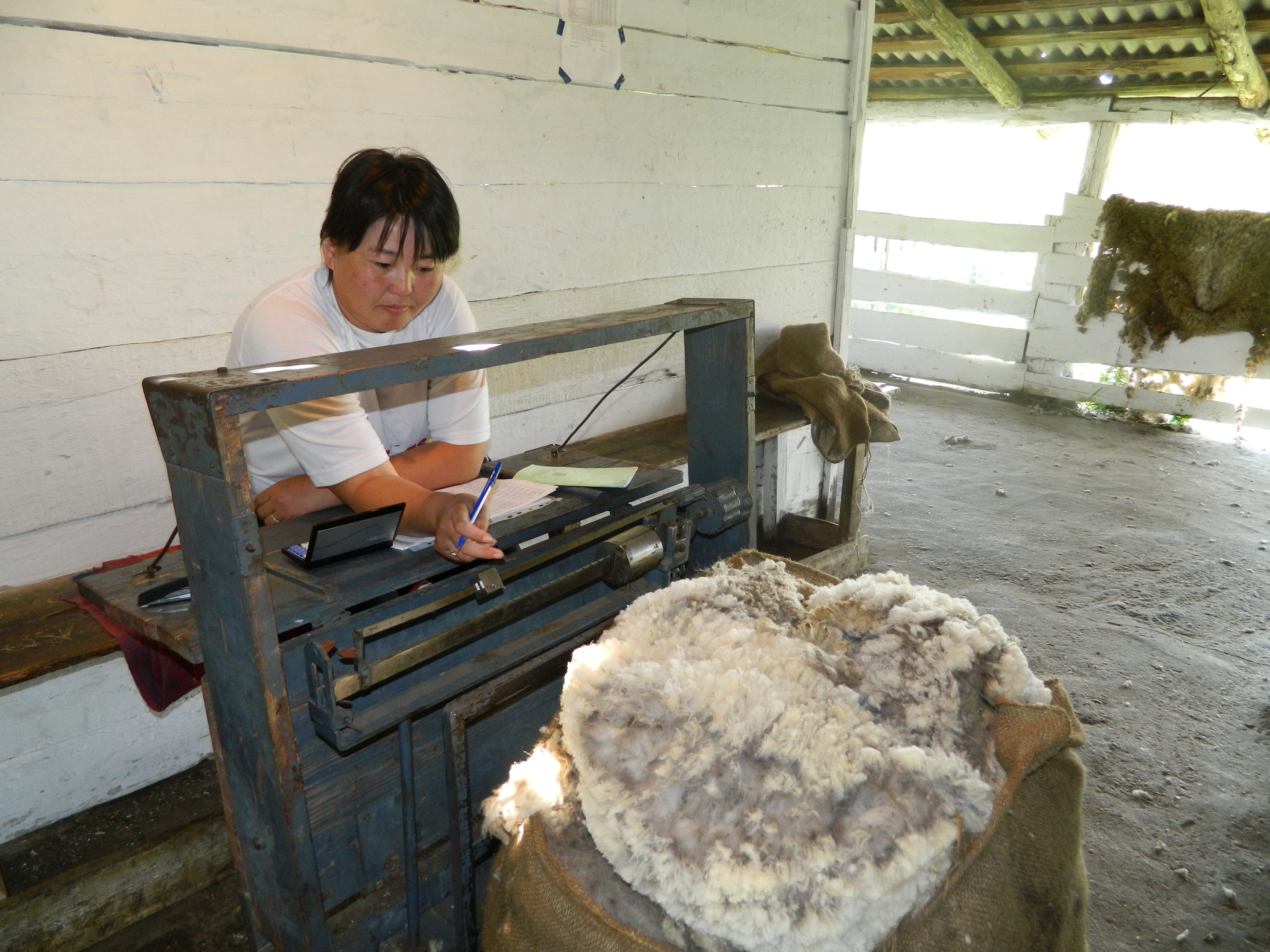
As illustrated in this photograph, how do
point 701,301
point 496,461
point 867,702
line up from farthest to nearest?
1. point 496,461
2. point 701,301
3. point 867,702

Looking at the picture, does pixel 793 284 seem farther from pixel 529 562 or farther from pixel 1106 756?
pixel 529 562

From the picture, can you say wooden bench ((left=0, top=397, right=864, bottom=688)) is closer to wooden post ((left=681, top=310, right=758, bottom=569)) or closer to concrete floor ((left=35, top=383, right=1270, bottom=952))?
wooden post ((left=681, top=310, right=758, bottom=569))

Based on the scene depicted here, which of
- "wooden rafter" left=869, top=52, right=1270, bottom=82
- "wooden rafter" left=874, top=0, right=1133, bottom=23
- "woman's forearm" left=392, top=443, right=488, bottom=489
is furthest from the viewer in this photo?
"wooden rafter" left=869, top=52, right=1270, bottom=82

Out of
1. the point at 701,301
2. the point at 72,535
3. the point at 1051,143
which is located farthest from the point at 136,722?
the point at 1051,143

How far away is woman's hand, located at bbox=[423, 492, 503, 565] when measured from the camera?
1435 millimetres

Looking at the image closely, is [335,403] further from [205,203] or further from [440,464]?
[205,203]

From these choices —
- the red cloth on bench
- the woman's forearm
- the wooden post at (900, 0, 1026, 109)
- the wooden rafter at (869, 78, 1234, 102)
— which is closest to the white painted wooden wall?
the red cloth on bench

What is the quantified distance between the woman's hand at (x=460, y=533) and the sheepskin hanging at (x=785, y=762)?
254 millimetres

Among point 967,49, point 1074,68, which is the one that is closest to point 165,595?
point 967,49

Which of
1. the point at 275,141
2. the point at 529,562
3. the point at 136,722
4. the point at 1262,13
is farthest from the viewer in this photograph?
the point at 1262,13

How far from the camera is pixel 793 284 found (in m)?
4.00

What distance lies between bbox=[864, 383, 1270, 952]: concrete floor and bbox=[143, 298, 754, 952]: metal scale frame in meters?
1.56

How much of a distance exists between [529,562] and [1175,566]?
382 centimetres

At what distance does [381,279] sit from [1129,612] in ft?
11.3
